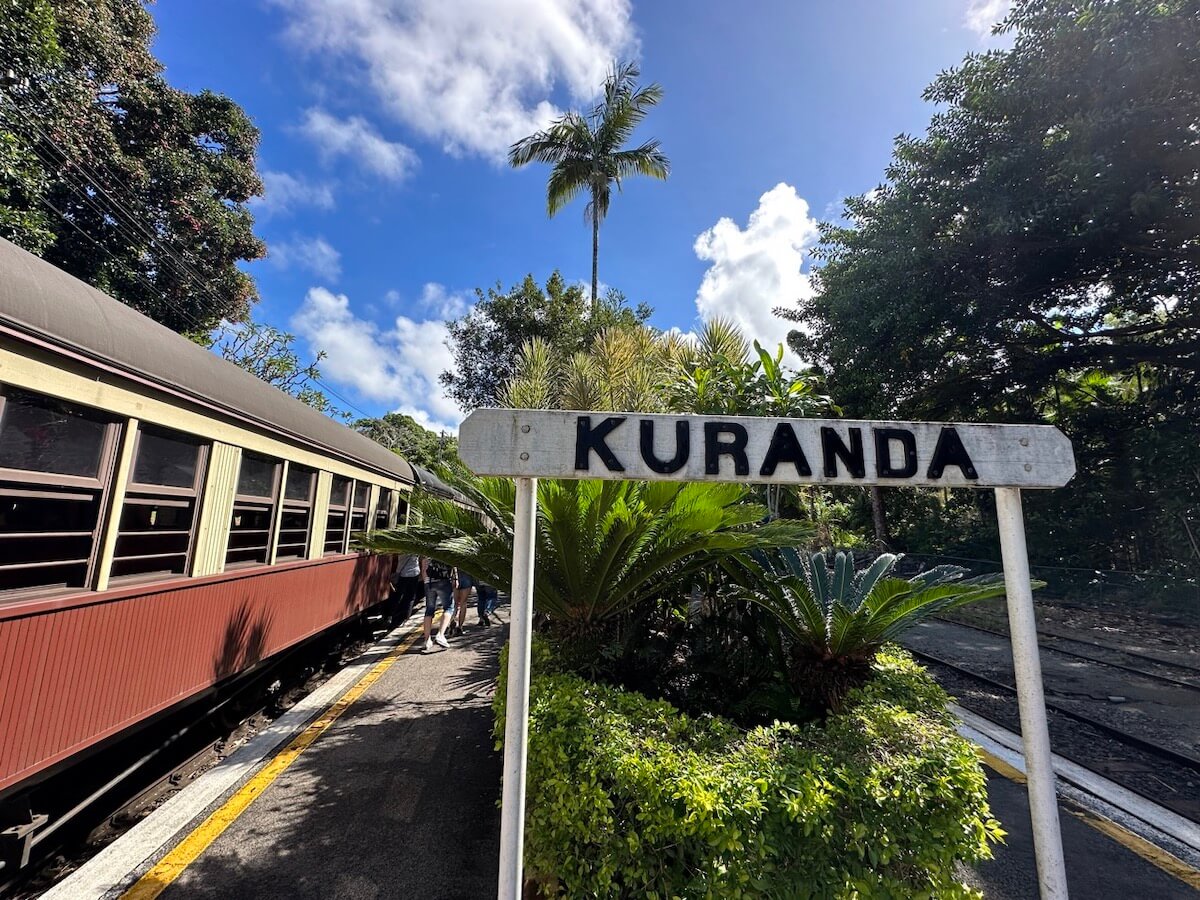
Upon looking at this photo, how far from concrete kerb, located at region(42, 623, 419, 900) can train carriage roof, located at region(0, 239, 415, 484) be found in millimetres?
2543

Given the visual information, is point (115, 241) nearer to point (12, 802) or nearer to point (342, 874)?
point (12, 802)

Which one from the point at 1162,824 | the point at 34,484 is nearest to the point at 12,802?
the point at 34,484

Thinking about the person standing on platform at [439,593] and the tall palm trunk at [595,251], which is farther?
the tall palm trunk at [595,251]

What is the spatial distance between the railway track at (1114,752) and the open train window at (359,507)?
24.7 feet

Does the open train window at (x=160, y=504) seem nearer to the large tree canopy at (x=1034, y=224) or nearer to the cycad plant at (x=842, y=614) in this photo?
the cycad plant at (x=842, y=614)

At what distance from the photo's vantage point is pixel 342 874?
2.67 metres

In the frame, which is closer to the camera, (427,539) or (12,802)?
(12,802)

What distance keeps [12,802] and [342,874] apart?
1.73 meters

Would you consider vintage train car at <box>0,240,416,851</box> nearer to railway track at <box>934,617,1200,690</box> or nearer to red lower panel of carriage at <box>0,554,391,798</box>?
red lower panel of carriage at <box>0,554,391,798</box>

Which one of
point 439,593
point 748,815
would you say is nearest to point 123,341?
point 748,815

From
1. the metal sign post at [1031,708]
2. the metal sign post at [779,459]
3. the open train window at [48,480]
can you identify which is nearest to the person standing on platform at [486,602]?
the open train window at [48,480]

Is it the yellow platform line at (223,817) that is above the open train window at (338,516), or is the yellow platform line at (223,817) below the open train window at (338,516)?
below

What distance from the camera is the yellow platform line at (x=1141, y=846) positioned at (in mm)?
2752

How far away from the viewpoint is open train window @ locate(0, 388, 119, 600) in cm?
253
